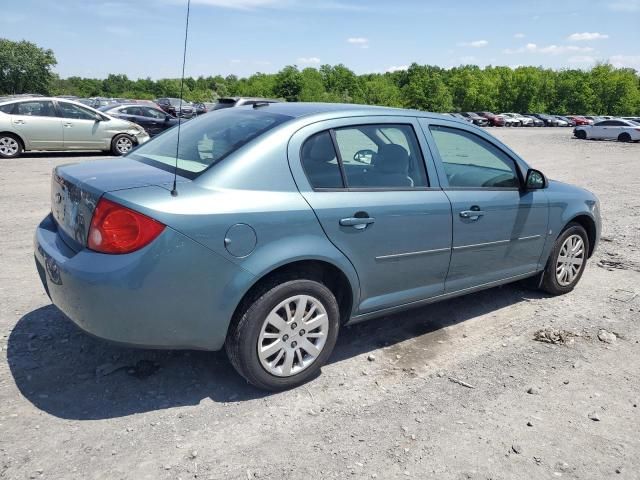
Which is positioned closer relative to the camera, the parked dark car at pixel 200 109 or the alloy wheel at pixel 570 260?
the alloy wheel at pixel 570 260

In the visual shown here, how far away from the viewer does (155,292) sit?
2.77m

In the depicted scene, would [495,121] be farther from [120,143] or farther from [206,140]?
[206,140]

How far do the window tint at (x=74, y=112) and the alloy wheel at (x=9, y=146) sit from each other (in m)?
1.33

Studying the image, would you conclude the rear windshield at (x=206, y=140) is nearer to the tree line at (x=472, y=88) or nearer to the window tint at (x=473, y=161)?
the window tint at (x=473, y=161)

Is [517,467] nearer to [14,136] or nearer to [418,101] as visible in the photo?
[14,136]

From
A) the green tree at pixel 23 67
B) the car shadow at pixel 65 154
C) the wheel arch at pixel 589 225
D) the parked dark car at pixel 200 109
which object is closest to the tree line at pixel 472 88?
the green tree at pixel 23 67

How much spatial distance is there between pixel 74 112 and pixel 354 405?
522 inches

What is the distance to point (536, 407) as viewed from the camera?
3.27 metres

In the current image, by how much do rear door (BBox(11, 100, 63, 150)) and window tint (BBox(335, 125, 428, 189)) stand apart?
12.3m

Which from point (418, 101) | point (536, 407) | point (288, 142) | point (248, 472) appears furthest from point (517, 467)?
point (418, 101)

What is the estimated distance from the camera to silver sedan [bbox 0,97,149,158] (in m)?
13.4

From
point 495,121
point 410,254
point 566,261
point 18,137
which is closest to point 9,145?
point 18,137

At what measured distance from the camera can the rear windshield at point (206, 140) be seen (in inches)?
127

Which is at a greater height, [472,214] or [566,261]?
[472,214]
